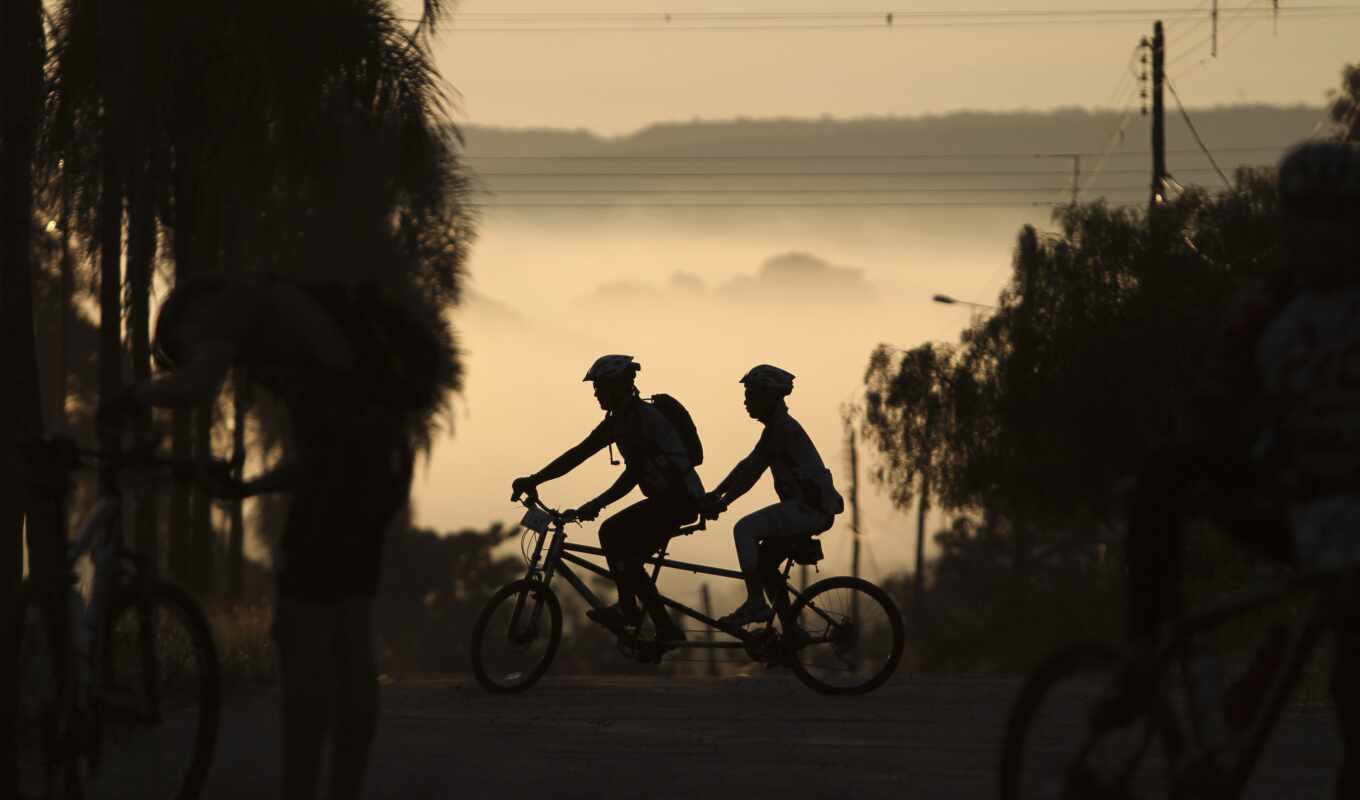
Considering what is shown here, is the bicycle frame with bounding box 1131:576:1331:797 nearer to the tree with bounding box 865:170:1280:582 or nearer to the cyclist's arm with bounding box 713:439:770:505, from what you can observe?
the cyclist's arm with bounding box 713:439:770:505

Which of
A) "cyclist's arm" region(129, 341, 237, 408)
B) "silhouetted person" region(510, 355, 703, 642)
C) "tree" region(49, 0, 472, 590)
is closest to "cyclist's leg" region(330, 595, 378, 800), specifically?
"cyclist's arm" region(129, 341, 237, 408)

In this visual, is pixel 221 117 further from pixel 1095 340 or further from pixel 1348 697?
pixel 1095 340

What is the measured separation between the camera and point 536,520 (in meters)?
13.6

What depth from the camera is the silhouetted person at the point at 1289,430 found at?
4922mm

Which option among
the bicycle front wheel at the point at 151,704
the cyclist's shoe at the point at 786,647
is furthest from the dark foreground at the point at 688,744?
the cyclist's shoe at the point at 786,647

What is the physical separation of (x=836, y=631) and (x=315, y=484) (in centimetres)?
741

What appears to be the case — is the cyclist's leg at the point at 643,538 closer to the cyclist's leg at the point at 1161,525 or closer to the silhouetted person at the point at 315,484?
the silhouetted person at the point at 315,484

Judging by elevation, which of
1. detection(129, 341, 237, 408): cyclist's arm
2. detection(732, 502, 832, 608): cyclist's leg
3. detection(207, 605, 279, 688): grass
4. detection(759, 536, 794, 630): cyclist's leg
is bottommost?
detection(207, 605, 279, 688): grass

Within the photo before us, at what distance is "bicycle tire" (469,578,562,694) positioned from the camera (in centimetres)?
1338

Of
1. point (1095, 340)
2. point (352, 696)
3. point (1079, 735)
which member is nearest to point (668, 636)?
point (352, 696)

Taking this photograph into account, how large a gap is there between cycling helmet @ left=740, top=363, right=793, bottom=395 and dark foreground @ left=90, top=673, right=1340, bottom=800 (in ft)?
5.99

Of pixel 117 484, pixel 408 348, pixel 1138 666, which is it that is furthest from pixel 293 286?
pixel 1138 666

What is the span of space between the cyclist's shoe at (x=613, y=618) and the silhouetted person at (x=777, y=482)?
2.75ft

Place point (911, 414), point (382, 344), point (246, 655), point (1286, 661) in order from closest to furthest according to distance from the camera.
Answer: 1. point (1286, 661)
2. point (382, 344)
3. point (246, 655)
4. point (911, 414)
